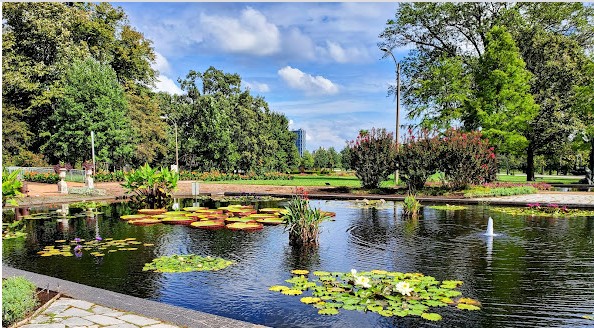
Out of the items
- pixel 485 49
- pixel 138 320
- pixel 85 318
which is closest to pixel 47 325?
pixel 85 318

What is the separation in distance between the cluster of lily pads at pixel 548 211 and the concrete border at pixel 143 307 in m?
13.3

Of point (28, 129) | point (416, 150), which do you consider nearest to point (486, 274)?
point (416, 150)

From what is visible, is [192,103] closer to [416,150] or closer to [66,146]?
[66,146]

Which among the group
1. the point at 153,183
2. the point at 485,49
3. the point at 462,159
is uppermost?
the point at 485,49

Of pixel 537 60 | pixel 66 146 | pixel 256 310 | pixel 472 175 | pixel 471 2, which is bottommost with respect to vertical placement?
pixel 256 310

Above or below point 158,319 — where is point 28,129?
above

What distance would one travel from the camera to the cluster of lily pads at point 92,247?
345 inches

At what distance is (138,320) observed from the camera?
15.3 feet

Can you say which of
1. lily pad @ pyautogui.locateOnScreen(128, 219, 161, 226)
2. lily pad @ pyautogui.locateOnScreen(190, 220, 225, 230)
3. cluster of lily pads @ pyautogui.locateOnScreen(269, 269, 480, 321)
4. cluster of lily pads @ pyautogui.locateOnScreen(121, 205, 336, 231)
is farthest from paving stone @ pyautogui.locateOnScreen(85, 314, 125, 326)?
lily pad @ pyautogui.locateOnScreen(128, 219, 161, 226)

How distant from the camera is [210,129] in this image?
148 feet

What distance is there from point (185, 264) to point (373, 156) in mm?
15830

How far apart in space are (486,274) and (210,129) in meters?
40.4

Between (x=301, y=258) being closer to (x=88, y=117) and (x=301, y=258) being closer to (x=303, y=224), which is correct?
(x=303, y=224)

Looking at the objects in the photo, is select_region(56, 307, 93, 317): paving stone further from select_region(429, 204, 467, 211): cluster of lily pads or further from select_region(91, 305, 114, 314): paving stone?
select_region(429, 204, 467, 211): cluster of lily pads
